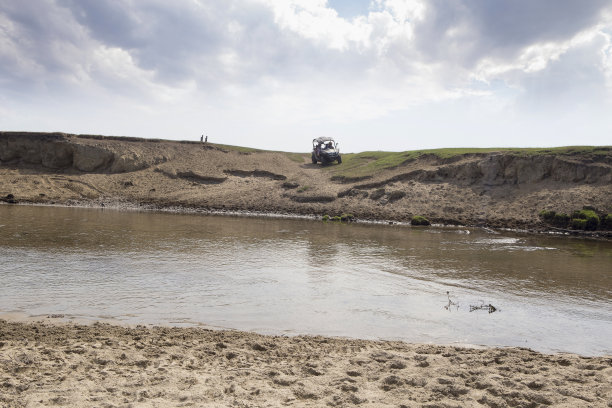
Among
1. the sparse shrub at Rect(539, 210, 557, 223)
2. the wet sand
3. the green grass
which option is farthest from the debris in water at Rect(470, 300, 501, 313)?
the green grass

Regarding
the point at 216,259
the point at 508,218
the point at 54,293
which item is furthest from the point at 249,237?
the point at 508,218

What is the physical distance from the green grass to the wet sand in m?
30.4

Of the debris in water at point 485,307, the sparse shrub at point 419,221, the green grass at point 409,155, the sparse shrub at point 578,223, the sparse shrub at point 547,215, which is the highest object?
the green grass at point 409,155

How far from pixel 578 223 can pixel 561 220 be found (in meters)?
0.99

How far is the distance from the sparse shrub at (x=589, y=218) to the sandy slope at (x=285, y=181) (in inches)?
40.1

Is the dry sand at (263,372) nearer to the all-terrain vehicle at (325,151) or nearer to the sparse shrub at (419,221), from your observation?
the sparse shrub at (419,221)

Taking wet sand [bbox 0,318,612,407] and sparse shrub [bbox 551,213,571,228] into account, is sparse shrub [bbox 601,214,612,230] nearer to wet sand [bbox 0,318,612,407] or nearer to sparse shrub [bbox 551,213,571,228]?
sparse shrub [bbox 551,213,571,228]

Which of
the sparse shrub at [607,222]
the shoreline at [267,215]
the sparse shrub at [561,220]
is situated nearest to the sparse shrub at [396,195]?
the shoreline at [267,215]

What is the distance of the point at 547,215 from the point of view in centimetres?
2747

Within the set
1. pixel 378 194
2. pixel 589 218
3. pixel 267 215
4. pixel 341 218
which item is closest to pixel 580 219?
pixel 589 218

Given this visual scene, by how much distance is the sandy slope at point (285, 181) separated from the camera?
29938 millimetres

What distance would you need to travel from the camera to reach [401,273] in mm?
13023

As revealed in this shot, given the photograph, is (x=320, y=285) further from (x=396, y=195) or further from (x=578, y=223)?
(x=396, y=195)

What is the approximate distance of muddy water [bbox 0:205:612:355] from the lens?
813 centimetres
